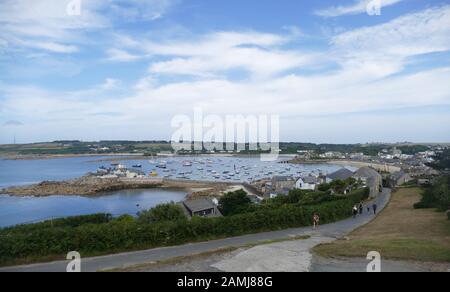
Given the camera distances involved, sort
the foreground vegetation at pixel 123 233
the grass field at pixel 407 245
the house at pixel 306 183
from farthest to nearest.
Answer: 1. the house at pixel 306 183
2. the foreground vegetation at pixel 123 233
3. the grass field at pixel 407 245

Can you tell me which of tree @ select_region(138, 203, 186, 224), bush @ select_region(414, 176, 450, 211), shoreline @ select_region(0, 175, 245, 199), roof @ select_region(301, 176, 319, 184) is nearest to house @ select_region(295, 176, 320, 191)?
roof @ select_region(301, 176, 319, 184)

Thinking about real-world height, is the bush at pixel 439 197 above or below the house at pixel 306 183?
above

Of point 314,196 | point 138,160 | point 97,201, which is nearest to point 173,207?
point 314,196

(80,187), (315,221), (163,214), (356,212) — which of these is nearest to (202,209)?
(163,214)

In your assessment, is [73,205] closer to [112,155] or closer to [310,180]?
[310,180]

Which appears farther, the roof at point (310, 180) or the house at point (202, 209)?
the roof at point (310, 180)

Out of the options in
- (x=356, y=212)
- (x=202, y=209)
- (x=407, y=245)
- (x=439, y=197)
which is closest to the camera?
(x=407, y=245)

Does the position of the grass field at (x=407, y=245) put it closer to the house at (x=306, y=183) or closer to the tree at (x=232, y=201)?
the tree at (x=232, y=201)

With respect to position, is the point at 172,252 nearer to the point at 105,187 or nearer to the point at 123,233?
the point at 123,233

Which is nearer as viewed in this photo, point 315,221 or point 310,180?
point 315,221

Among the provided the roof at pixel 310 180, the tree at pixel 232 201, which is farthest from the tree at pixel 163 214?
the roof at pixel 310 180

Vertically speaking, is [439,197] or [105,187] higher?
[439,197]

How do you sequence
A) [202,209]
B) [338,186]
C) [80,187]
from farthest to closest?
[80,187]
[338,186]
[202,209]

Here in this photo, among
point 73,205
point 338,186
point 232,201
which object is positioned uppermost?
point 338,186
